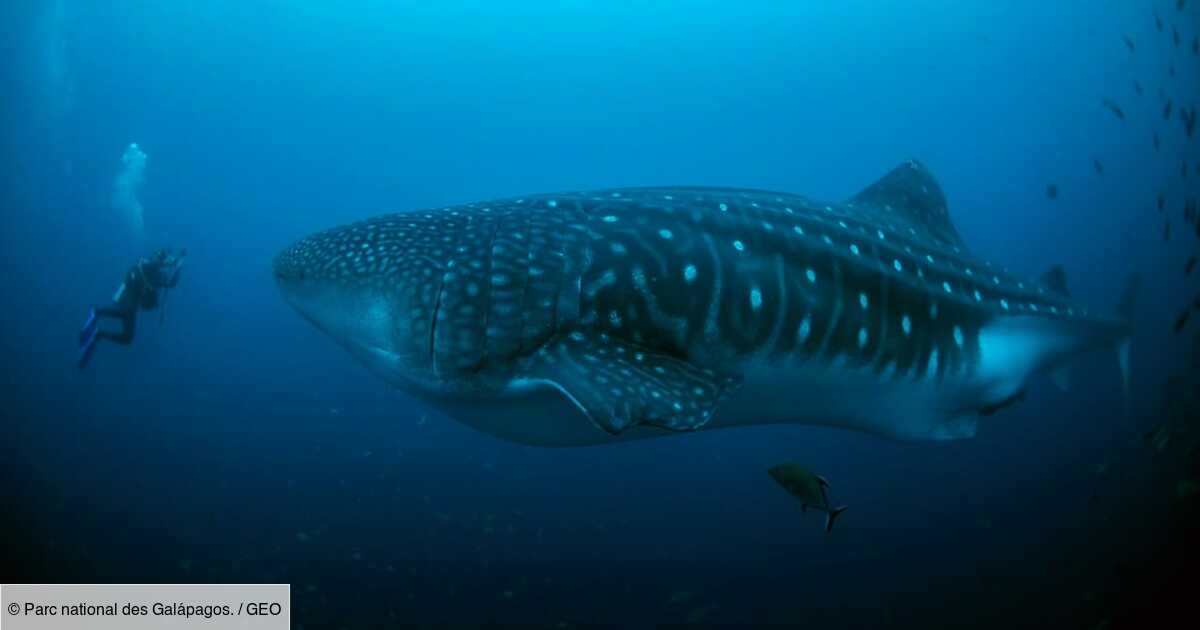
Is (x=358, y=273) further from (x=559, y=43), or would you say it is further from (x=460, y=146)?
(x=460, y=146)

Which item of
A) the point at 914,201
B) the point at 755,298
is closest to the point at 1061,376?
the point at 914,201

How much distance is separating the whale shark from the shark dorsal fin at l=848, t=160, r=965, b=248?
97cm

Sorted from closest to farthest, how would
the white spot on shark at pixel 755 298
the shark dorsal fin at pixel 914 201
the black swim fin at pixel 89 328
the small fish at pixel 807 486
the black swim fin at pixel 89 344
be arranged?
the white spot on shark at pixel 755 298
the small fish at pixel 807 486
the shark dorsal fin at pixel 914 201
the black swim fin at pixel 89 328
the black swim fin at pixel 89 344

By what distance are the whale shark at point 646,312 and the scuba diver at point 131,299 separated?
10117 mm

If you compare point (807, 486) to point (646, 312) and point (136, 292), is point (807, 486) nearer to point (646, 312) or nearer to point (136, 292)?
point (646, 312)

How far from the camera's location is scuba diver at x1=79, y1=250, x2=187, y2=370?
10898 millimetres

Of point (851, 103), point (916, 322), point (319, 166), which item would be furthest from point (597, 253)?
point (319, 166)

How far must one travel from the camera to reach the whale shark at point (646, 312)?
2.79m

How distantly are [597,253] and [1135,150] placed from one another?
137367 mm

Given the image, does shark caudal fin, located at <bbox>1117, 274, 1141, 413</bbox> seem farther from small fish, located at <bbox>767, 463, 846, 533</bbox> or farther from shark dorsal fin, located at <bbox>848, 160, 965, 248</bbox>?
small fish, located at <bbox>767, 463, 846, 533</bbox>

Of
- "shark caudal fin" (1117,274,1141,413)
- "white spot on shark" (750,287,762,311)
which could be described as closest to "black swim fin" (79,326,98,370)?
"white spot on shark" (750,287,762,311)

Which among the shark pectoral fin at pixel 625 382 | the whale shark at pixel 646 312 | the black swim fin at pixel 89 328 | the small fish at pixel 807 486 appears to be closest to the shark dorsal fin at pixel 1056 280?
the whale shark at pixel 646 312

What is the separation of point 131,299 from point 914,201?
1332 centimetres

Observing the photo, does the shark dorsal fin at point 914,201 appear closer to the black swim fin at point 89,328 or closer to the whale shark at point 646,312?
the whale shark at point 646,312
